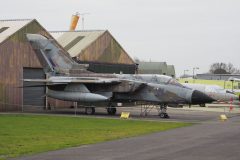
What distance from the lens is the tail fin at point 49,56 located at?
112 ft

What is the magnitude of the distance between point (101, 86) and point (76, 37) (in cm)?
1465

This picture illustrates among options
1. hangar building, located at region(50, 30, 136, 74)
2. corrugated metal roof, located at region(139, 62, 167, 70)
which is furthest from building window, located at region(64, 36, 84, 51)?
corrugated metal roof, located at region(139, 62, 167, 70)

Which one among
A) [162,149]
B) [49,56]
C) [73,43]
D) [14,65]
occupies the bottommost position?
[162,149]

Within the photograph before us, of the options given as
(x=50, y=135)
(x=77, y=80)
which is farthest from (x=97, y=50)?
(x=50, y=135)

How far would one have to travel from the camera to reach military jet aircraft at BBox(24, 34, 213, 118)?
29938 mm

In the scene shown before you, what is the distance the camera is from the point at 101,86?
32500mm

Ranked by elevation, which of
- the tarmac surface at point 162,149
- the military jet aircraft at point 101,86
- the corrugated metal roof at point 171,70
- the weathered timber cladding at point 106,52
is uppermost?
the corrugated metal roof at point 171,70

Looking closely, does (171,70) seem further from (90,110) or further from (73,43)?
(90,110)

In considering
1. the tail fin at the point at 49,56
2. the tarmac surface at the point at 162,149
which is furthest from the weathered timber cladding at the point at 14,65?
the tarmac surface at the point at 162,149

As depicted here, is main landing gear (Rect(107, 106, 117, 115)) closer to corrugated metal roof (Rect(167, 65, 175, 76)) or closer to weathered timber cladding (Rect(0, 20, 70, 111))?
weathered timber cladding (Rect(0, 20, 70, 111))

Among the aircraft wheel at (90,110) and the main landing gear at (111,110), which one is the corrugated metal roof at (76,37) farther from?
the main landing gear at (111,110)

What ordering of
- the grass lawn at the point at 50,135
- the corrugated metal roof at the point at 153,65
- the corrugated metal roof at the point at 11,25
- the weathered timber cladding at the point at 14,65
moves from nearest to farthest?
the grass lawn at the point at 50,135 → the weathered timber cladding at the point at 14,65 → the corrugated metal roof at the point at 11,25 → the corrugated metal roof at the point at 153,65

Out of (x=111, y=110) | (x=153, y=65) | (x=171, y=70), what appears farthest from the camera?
(x=171, y=70)

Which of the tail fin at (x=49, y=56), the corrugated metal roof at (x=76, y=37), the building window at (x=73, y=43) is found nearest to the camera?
the tail fin at (x=49, y=56)
